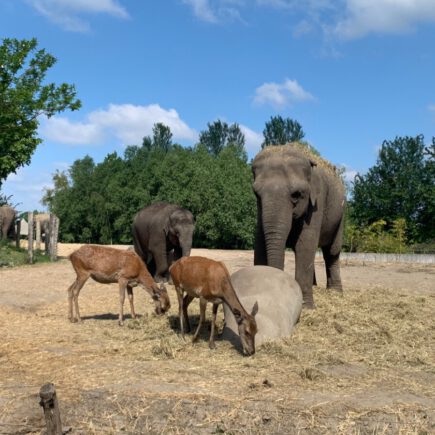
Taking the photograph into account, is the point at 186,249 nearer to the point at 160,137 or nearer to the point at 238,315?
the point at 238,315

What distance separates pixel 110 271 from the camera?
34.7ft

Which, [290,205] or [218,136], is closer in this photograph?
[290,205]

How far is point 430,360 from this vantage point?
302 inches

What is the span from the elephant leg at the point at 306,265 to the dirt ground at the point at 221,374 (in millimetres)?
389

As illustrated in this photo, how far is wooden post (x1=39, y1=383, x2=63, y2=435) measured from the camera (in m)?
4.84

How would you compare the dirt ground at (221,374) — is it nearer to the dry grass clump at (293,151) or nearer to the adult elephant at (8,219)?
the dry grass clump at (293,151)

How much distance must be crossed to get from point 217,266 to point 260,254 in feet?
10.5

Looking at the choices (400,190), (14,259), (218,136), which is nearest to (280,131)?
(218,136)

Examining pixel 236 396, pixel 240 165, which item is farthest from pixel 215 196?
pixel 236 396

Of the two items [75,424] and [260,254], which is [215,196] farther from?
[75,424]

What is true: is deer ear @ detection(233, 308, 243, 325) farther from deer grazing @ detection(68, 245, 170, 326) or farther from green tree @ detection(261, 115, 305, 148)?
green tree @ detection(261, 115, 305, 148)

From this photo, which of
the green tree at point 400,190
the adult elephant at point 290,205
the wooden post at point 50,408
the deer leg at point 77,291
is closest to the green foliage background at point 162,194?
the green tree at point 400,190

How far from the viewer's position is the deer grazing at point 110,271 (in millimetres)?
10578

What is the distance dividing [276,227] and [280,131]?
69314 mm
